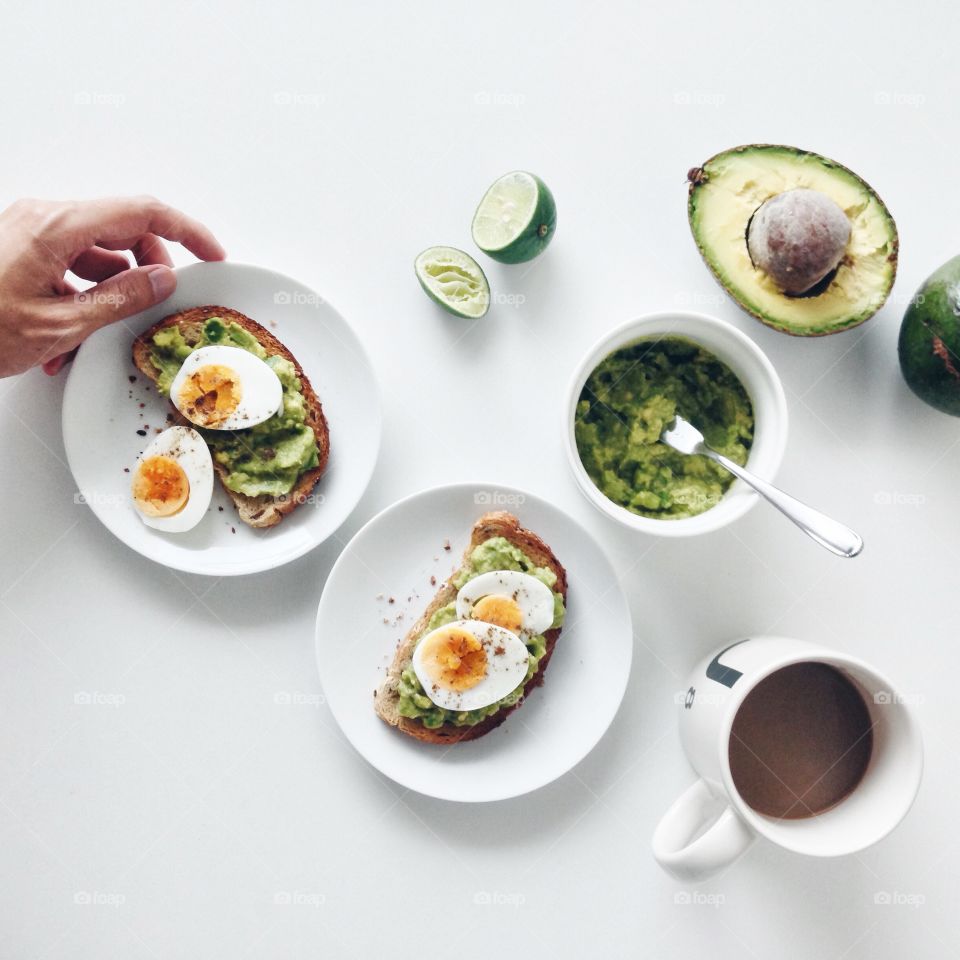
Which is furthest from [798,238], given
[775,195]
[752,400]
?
[752,400]

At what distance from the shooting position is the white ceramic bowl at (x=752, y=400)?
1562 mm

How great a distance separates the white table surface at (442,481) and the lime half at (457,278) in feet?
0.23

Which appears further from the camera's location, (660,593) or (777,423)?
(660,593)

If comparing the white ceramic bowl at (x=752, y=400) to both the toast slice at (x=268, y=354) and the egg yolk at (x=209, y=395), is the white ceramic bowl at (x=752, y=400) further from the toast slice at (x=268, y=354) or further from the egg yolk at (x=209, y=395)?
the egg yolk at (x=209, y=395)

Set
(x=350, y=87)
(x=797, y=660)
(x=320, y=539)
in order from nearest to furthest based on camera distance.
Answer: (x=797, y=660), (x=320, y=539), (x=350, y=87)

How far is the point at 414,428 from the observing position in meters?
1.85

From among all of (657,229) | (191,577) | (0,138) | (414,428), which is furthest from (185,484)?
(657,229)

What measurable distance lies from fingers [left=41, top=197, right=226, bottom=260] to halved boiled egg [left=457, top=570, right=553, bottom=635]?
887 millimetres

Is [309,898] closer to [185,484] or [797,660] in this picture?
[185,484]

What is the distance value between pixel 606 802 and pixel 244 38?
189 cm

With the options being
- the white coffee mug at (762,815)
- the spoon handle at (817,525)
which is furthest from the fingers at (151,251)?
the white coffee mug at (762,815)

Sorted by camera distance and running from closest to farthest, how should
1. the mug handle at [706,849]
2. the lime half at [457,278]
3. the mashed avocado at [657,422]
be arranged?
the mug handle at [706,849], the mashed avocado at [657,422], the lime half at [457,278]

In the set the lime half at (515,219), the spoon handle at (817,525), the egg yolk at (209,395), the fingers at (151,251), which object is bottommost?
the egg yolk at (209,395)

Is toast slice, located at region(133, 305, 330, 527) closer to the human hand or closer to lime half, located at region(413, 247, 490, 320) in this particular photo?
the human hand
